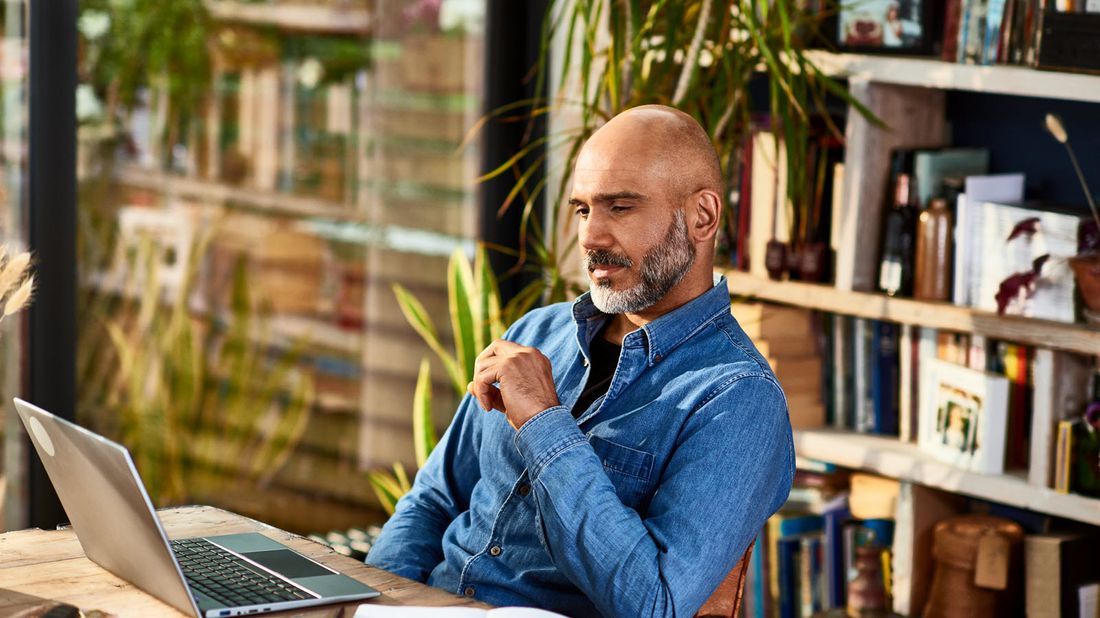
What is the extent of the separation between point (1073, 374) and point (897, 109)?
0.68 meters

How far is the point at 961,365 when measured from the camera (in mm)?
3059

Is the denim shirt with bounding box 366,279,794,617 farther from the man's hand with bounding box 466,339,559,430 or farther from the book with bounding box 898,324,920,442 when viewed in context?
the book with bounding box 898,324,920,442

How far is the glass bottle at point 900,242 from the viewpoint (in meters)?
3.13

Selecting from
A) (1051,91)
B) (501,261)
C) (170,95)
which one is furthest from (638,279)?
(501,261)

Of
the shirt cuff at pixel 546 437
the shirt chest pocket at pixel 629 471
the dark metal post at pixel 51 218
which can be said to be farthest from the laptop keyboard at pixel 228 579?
the dark metal post at pixel 51 218

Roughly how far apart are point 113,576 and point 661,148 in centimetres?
94

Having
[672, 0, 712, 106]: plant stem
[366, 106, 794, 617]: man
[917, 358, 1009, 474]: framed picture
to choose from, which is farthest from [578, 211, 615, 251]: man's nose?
[917, 358, 1009, 474]: framed picture

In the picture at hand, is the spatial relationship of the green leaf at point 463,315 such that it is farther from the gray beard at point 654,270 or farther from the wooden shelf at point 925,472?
the gray beard at point 654,270

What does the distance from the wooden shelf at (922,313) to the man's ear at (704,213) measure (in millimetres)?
1030

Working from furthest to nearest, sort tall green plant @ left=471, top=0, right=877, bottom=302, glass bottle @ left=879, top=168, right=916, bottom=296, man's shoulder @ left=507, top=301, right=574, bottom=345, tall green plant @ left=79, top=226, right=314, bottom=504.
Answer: tall green plant @ left=79, top=226, right=314, bottom=504, glass bottle @ left=879, top=168, right=916, bottom=296, tall green plant @ left=471, top=0, right=877, bottom=302, man's shoulder @ left=507, top=301, right=574, bottom=345

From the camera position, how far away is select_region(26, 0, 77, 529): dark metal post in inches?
126

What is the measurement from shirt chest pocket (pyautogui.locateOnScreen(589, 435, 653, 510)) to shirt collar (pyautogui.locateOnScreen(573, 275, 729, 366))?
144 mm

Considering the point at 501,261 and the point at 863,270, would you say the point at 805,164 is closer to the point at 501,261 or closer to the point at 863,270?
Answer: the point at 863,270

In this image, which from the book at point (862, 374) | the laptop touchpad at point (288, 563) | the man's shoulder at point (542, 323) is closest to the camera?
the laptop touchpad at point (288, 563)
